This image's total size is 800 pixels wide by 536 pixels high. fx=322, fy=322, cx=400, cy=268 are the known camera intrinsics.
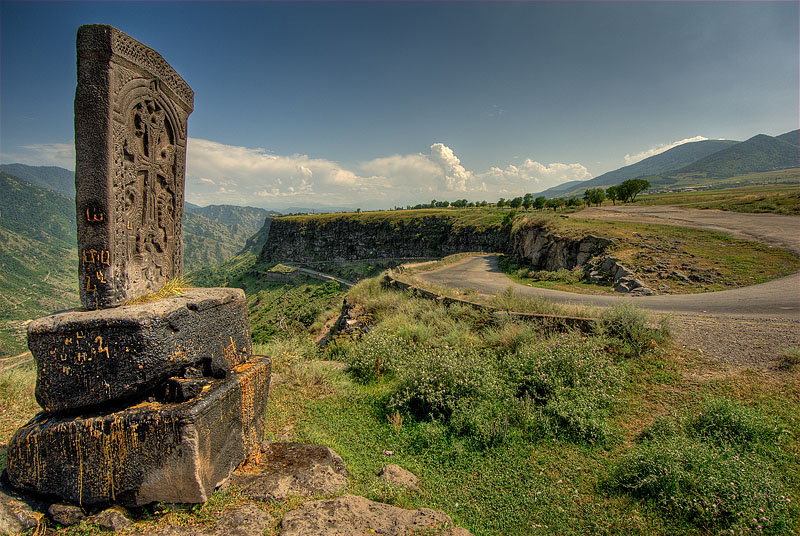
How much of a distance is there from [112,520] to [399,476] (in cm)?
270

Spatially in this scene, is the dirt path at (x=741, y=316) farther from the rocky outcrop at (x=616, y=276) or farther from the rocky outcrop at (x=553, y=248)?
the rocky outcrop at (x=553, y=248)

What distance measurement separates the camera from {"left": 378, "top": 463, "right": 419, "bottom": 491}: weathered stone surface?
12.1 feet

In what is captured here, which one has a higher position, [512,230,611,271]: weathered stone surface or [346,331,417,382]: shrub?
[512,230,611,271]: weathered stone surface

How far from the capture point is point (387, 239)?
7531cm

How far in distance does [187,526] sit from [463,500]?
2.66 metres

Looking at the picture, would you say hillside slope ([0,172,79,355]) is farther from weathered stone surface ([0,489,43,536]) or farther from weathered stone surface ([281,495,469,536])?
weathered stone surface ([281,495,469,536])

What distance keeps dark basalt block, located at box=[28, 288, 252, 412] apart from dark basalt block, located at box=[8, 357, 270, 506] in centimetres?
22

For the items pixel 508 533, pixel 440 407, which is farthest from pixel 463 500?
pixel 440 407

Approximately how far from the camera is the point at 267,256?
9638cm

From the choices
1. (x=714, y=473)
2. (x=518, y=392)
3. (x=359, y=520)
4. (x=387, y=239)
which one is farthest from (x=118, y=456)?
(x=387, y=239)

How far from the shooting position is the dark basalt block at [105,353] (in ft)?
9.57

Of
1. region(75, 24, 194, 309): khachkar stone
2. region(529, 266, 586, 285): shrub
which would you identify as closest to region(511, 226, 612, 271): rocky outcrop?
region(529, 266, 586, 285): shrub

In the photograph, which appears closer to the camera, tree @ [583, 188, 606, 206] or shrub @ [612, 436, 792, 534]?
shrub @ [612, 436, 792, 534]

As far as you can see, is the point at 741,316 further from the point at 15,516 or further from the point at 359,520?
the point at 15,516
